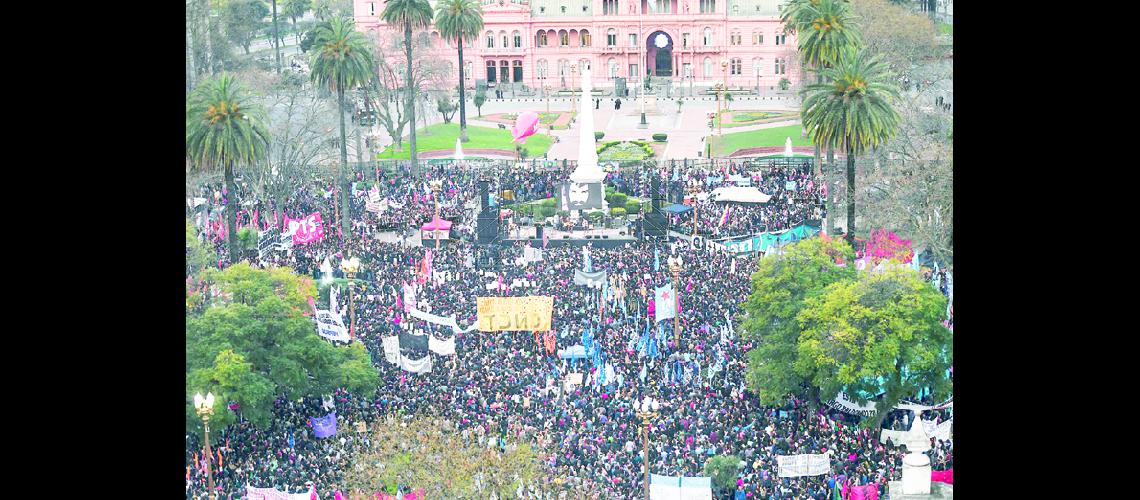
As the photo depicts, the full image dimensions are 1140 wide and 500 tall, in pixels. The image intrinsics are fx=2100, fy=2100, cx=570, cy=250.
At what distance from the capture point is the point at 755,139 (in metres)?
131

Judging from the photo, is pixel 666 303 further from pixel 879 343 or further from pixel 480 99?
pixel 480 99

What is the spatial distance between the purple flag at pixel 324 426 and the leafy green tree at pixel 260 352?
1.91 metres

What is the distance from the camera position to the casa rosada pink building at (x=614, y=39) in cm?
15775

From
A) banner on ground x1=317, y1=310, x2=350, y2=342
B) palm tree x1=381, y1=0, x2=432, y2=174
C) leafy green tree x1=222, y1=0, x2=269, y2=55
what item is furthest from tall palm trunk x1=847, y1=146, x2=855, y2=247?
leafy green tree x1=222, y1=0, x2=269, y2=55

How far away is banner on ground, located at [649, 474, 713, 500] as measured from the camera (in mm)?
73562

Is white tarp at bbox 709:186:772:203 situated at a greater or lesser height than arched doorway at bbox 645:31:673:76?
lesser

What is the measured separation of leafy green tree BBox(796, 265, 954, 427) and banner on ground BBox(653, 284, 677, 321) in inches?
315

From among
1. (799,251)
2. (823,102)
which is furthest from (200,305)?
(823,102)

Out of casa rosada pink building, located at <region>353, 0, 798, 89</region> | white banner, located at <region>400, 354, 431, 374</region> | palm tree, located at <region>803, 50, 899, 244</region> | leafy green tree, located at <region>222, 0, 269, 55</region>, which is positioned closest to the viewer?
white banner, located at <region>400, 354, 431, 374</region>

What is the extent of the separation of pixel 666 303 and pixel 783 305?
589 centimetres

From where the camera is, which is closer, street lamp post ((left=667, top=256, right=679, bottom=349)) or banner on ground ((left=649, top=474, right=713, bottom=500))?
banner on ground ((left=649, top=474, right=713, bottom=500))

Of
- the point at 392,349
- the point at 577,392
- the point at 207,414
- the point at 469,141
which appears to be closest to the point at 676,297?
the point at 577,392

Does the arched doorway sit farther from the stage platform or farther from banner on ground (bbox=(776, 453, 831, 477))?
banner on ground (bbox=(776, 453, 831, 477))

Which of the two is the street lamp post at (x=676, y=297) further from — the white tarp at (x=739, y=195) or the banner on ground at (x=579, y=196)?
the banner on ground at (x=579, y=196)
